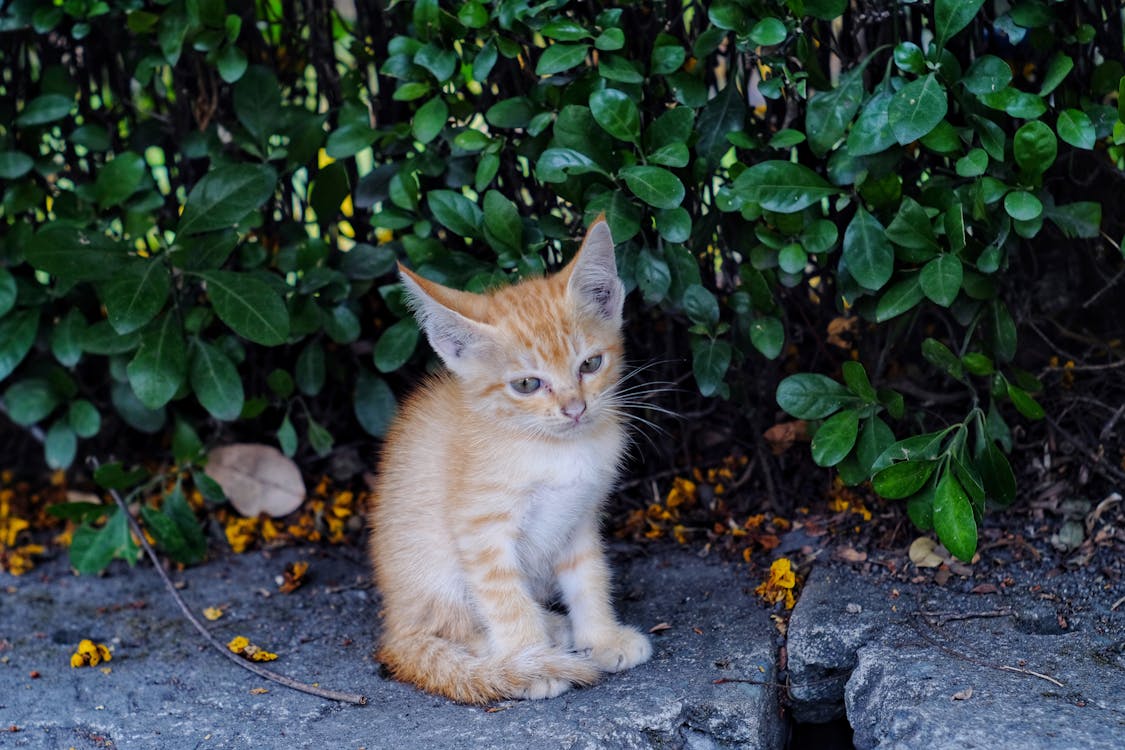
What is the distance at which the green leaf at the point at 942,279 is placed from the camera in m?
2.87

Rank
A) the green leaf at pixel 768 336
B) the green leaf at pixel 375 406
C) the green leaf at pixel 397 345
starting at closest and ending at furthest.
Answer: the green leaf at pixel 768 336 < the green leaf at pixel 397 345 < the green leaf at pixel 375 406

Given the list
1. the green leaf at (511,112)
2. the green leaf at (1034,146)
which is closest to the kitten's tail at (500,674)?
the green leaf at (511,112)

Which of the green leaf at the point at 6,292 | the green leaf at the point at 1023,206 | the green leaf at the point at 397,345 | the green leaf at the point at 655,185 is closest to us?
the green leaf at the point at 1023,206

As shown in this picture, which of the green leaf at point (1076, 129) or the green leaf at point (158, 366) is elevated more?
the green leaf at point (1076, 129)

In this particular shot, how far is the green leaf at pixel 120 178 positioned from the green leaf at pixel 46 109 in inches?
9.5

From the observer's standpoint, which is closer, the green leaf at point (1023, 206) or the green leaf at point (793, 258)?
the green leaf at point (1023, 206)

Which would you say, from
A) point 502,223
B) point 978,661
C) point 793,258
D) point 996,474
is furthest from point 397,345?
point 978,661

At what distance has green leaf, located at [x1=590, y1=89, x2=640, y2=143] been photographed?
3010mm

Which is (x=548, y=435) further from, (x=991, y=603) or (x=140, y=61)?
(x=140, y=61)

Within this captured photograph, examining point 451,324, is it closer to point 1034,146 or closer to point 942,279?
point 942,279

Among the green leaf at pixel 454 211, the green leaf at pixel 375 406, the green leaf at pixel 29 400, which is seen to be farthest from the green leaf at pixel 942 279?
the green leaf at pixel 29 400

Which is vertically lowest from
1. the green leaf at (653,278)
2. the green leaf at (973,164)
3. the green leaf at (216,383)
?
the green leaf at (216,383)

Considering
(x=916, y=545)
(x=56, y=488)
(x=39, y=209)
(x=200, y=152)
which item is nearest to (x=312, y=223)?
(x=200, y=152)

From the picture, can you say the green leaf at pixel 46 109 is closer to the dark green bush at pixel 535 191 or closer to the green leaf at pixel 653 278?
the dark green bush at pixel 535 191
